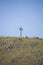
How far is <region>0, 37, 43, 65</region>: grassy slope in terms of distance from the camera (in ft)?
48.2

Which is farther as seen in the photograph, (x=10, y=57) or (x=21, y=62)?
(x=10, y=57)

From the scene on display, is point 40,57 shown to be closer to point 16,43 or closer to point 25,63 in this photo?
point 25,63

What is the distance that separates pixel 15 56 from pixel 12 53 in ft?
3.29

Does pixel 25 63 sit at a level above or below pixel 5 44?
below

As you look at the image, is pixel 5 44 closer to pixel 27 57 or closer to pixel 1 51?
pixel 1 51

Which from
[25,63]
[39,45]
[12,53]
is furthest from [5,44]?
[25,63]

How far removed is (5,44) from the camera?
18719 millimetres

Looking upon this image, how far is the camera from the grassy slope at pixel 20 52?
1469 centimetres

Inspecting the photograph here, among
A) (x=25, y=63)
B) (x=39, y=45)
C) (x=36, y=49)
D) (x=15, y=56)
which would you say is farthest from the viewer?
(x=39, y=45)

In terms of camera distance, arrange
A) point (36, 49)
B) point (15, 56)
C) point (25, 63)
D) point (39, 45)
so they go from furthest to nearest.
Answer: point (39, 45) → point (36, 49) → point (15, 56) → point (25, 63)

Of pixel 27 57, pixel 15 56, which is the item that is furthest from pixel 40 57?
pixel 15 56

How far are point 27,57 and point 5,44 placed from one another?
434 cm

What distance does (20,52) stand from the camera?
1644 cm

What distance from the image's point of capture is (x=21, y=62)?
47.8ft
